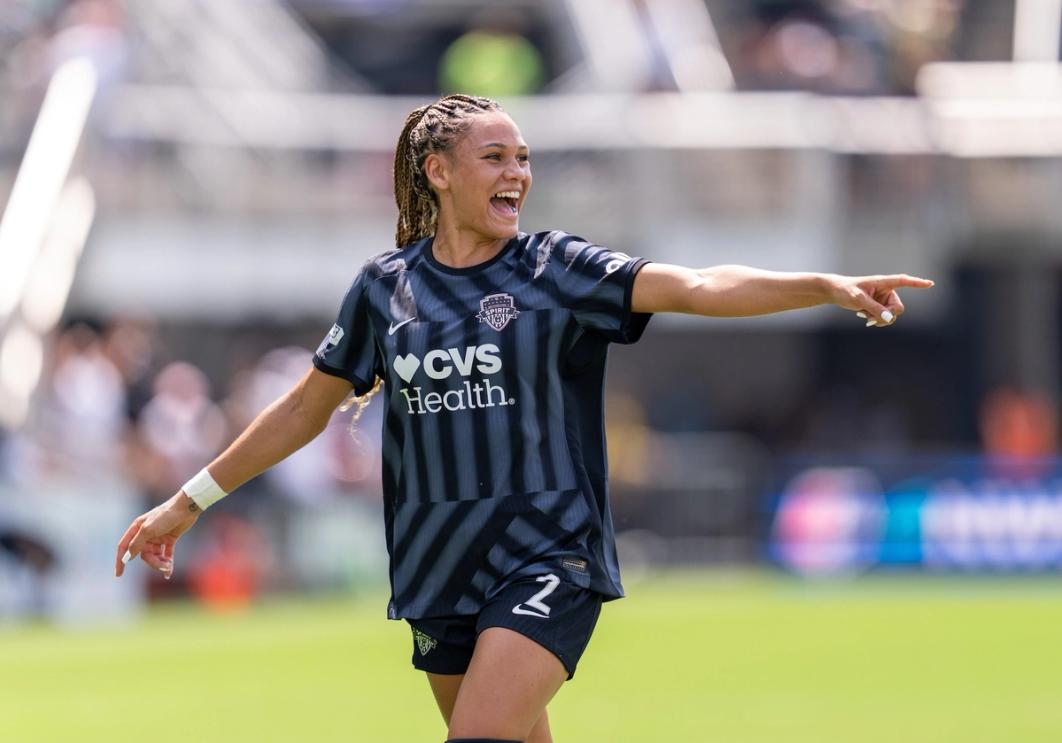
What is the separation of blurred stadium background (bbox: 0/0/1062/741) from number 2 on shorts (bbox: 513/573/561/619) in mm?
7469

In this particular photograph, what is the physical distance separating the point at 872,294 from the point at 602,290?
30.8 inches

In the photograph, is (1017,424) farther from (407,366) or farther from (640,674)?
(407,366)

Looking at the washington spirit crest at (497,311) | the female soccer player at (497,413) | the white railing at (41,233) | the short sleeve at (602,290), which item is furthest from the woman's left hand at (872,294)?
the white railing at (41,233)

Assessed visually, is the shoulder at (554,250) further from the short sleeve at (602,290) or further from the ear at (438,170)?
the ear at (438,170)

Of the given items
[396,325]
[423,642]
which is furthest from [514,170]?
[423,642]

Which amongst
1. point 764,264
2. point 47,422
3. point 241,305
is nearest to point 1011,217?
point 764,264

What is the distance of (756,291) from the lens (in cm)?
557

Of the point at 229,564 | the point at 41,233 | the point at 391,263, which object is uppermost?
the point at 41,233

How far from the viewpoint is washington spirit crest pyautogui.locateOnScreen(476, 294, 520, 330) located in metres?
5.87

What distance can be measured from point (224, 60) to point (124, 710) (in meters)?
14.3

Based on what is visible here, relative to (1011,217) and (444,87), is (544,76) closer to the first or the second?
(444,87)

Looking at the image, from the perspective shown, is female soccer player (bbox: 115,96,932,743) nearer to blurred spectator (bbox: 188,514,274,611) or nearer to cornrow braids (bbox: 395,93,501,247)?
cornrow braids (bbox: 395,93,501,247)

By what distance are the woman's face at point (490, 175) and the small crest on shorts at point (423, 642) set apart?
1.17 m

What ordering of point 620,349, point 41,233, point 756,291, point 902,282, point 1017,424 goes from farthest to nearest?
point 620,349 → point 1017,424 → point 41,233 → point 756,291 → point 902,282
